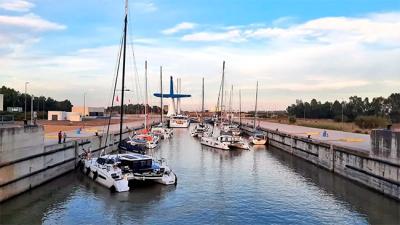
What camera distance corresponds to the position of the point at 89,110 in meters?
167

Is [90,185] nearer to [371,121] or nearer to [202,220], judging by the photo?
[202,220]

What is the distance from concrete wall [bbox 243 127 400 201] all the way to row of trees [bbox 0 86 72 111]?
317ft

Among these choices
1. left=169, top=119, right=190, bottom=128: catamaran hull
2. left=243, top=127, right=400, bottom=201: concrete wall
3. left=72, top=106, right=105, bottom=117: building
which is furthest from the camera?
left=72, top=106, right=105, bottom=117: building

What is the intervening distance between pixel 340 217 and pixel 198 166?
22303mm

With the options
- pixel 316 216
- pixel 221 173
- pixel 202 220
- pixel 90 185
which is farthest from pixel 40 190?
pixel 316 216

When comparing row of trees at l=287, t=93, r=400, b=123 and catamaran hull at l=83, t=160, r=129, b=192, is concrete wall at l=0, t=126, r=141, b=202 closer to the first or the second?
catamaran hull at l=83, t=160, r=129, b=192

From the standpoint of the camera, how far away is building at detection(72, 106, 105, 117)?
158 m

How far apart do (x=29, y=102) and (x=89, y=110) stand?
109 ft

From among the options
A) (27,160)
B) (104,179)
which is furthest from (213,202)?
(27,160)

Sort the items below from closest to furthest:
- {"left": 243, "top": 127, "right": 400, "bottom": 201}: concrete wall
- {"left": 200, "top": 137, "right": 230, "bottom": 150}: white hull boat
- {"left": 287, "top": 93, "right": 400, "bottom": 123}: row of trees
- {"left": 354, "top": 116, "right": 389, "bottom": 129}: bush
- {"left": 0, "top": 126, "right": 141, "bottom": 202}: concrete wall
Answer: {"left": 0, "top": 126, "right": 141, "bottom": 202}: concrete wall
{"left": 243, "top": 127, "right": 400, "bottom": 201}: concrete wall
{"left": 200, "top": 137, "right": 230, "bottom": 150}: white hull boat
{"left": 354, "top": 116, "right": 389, "bottom": 129}: bush
{"left": 287, "top": 93, "right": 400, "bottom": 123}: row of trees

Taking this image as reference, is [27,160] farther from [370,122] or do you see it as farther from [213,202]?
[370,122]

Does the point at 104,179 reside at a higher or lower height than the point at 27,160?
lower

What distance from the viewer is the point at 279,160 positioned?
55.8 m

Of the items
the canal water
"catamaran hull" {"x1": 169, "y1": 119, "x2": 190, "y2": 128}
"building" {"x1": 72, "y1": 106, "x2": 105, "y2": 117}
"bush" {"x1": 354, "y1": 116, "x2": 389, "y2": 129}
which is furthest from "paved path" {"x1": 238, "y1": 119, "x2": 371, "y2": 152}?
"building" {"x1": 72, "y1": 106, "x2": 105, "y2": 117}
